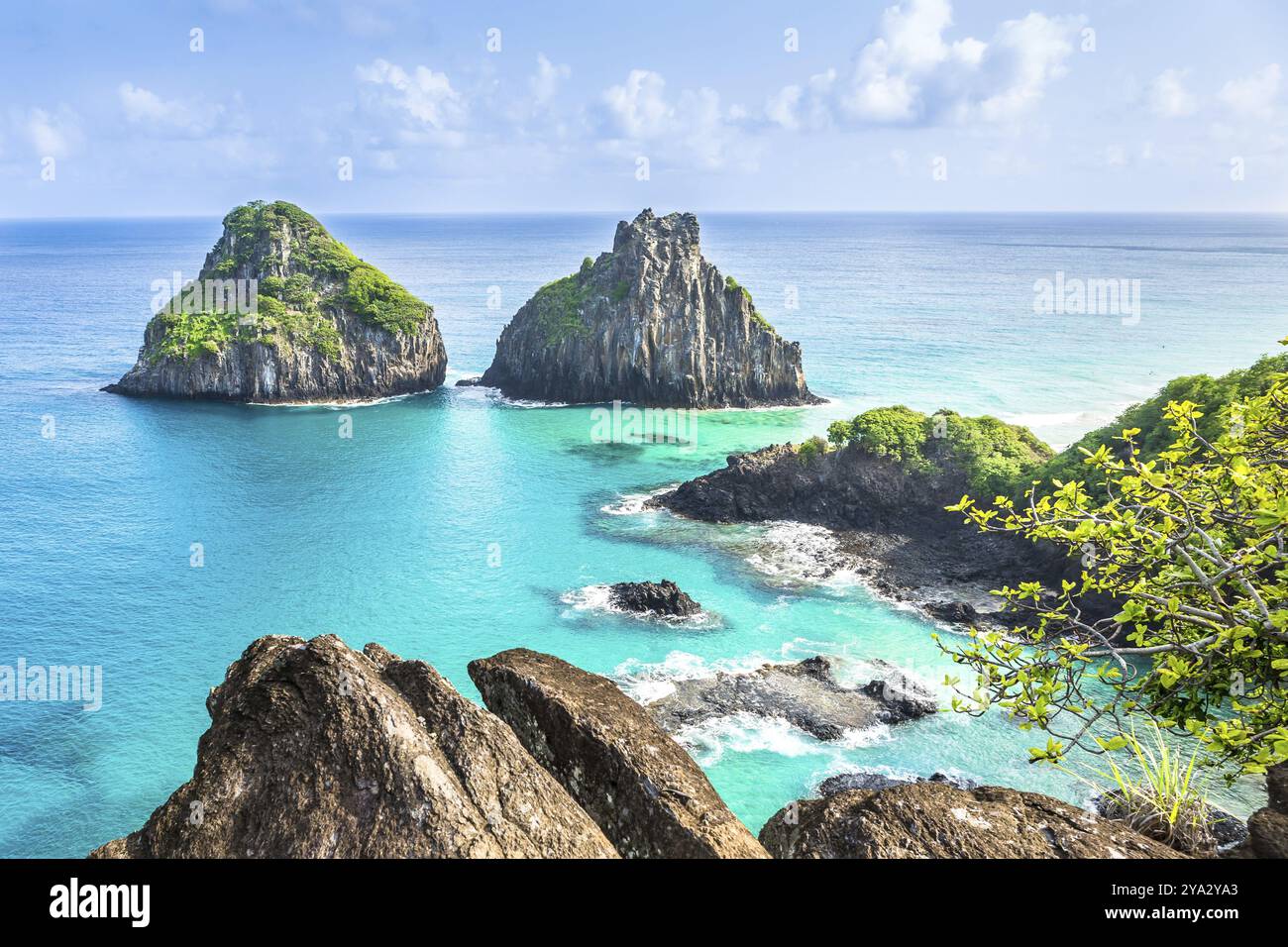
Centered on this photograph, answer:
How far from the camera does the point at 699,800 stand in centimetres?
1058

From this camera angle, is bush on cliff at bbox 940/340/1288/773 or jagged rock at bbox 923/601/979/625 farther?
jagged rock at bbox 923/601/979/625

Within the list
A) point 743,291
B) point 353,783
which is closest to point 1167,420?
point 353,783

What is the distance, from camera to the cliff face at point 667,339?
9150 cm

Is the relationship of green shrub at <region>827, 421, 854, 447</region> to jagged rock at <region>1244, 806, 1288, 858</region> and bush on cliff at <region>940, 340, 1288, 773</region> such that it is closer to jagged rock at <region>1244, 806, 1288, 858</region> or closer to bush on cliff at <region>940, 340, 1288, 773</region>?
bush on cliff at <region>940, 340, 1288, 773</region>

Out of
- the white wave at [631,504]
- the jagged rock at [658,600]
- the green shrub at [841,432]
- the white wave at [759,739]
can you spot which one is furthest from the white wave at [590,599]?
the green shrub at [841,432]

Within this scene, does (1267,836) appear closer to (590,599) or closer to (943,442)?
(590,599)

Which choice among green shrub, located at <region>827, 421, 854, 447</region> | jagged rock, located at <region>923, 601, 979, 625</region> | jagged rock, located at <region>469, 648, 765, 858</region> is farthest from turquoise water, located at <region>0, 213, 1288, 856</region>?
jagged rock, located at <region>469, 648, 765, 858</region>

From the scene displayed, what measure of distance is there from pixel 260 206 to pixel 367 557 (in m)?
79.6

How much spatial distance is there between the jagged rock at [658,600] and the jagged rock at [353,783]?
110 feet

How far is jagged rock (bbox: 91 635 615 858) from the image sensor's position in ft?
30.5

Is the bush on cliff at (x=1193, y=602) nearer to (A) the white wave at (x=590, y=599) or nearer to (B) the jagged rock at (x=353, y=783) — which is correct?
(B) the jagged rock at (x=353, y=783)

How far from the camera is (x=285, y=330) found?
314ft

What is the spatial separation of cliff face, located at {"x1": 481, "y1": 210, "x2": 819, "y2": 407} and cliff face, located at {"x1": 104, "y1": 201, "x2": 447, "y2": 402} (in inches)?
767
